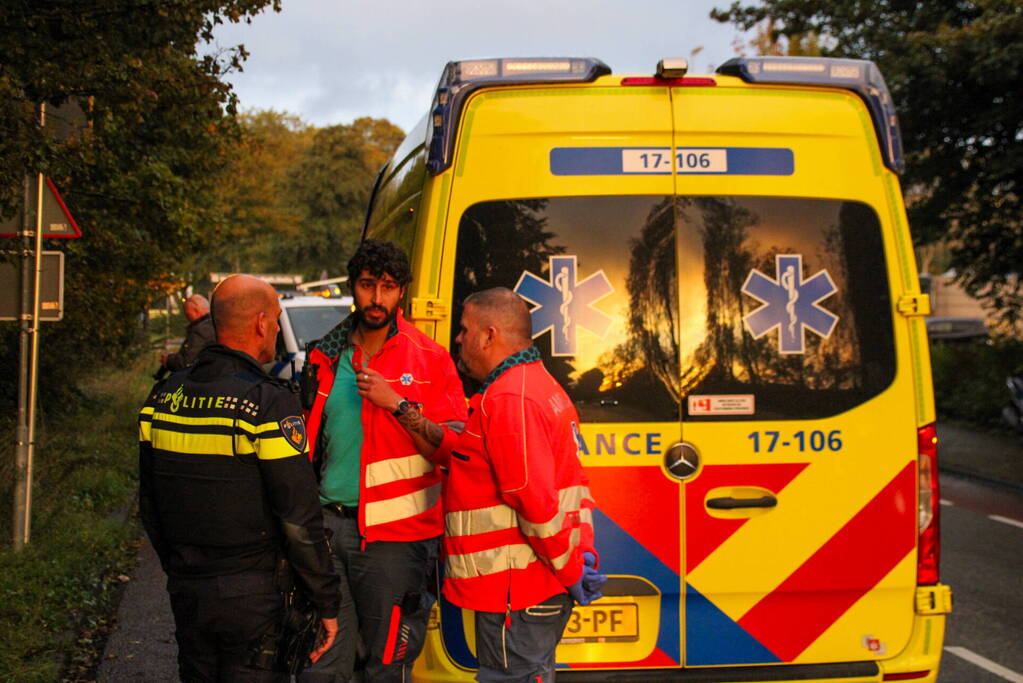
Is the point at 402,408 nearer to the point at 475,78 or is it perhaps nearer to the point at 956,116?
the point at 475,78

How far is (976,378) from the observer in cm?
1852

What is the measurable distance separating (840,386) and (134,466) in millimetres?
8973

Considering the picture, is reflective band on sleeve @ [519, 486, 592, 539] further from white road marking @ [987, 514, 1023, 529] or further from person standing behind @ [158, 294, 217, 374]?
white road marking @ [987, 514, 1023, 529]

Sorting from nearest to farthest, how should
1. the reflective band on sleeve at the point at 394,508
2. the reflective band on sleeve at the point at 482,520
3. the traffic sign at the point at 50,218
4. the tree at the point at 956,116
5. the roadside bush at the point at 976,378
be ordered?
the reflective band on sleeve at the point at 482,520 < the reflective band on sleeve at the point at 394,508 < the traffic sign at the point at 50,218 < the tree at the point at 956,116 < the roadside bush at the point at 976,378

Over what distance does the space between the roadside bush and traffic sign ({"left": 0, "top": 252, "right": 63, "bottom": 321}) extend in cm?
1318

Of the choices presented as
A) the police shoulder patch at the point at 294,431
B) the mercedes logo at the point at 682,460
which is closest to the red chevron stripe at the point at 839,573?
the mercedes logo at the point at 682,460

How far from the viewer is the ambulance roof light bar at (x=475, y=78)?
3.77 metres

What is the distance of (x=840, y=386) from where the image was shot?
3773mm

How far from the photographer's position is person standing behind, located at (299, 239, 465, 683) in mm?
3582

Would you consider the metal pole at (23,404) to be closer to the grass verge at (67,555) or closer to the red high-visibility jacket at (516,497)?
the grass verge at (67,555)

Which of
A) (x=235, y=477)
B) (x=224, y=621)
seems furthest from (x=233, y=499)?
(x=224, y=621)

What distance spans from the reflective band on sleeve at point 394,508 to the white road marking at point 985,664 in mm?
3500

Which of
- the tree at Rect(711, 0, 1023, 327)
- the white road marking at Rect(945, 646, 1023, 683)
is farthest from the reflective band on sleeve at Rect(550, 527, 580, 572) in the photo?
the tree at Rect(711, 0, 1023, 327)

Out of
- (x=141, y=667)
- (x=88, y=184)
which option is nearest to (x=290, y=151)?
(x=88, y=184)
